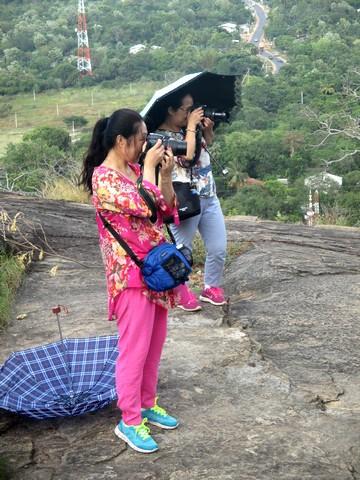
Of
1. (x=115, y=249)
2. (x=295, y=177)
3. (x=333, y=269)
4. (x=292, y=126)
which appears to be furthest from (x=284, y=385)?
(x=292, y=126)

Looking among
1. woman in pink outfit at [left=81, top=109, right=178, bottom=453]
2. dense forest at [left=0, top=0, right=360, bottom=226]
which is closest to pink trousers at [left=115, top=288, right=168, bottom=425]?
woman in pink outfit at [left=81, top=109, right=178, bottom=453]

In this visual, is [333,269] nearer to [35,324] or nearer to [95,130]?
[35,324]

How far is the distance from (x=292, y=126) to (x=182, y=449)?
38.7m

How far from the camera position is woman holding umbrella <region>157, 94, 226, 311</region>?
346 cm

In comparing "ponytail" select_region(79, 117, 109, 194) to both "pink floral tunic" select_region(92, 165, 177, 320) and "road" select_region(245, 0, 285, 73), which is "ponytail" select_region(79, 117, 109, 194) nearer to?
"pink floral tunic" select_region(92, 165, 177, 320)

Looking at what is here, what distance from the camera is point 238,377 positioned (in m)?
3.08

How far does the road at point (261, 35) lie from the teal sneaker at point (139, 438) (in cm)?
5867

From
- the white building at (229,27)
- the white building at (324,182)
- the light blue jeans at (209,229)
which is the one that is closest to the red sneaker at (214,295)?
the light blue jeans at (209,229)

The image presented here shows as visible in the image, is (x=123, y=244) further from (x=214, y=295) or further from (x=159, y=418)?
(x=214, y=295)

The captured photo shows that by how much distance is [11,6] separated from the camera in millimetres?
86250

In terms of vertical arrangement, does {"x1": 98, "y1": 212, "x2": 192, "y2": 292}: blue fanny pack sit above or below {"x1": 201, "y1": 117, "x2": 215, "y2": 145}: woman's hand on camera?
below

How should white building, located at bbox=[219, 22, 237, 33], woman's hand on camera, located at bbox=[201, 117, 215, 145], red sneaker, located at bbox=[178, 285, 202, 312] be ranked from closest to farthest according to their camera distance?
woman's hand on camera, located at bbox=[201, 117, 215, 145] < red sneaker, located at bbox=[178, 285, 202, 312] < white building, located at bbox=[219, 22, 237, 33]

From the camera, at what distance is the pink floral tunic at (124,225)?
7.77 ft

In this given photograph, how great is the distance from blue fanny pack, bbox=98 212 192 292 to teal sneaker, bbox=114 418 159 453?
478mm
